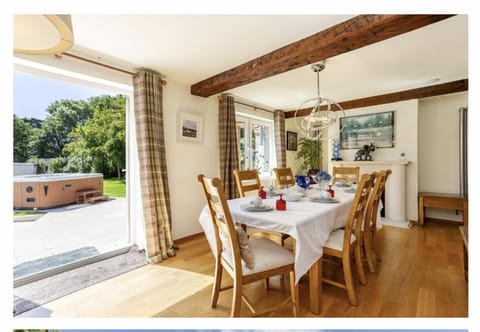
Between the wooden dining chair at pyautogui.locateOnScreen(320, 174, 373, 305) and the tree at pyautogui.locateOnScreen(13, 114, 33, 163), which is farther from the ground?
the tree at pyautogui.locateOnScreen(13, 114, 33, 163)

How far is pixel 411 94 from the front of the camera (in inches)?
141

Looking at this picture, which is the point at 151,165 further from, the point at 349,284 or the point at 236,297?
the point at 349,284

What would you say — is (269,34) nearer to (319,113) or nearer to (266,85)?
(319,113)

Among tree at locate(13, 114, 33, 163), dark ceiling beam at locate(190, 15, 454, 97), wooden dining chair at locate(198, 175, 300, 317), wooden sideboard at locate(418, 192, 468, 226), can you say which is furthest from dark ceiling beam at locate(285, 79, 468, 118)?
tree at locate(13, 114, 33, 163)

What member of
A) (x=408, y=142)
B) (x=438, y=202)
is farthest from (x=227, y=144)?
(x=438, y=202)

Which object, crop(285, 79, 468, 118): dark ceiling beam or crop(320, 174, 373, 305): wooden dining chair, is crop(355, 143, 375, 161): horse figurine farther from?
crop(320, 174, 373, 305): wooden dining chair

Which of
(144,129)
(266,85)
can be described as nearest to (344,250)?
(144,129)

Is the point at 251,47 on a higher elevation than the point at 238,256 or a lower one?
higher

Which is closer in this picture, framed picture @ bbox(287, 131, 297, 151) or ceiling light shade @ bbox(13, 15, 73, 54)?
ceiling light shade @ bbox(13, 15, 73, 54)

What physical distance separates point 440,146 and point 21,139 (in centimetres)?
559

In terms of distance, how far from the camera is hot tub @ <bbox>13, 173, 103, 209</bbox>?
6.91ft

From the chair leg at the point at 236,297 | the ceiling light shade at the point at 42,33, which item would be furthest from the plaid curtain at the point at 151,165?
the ceiling light shade at the point at 42,33

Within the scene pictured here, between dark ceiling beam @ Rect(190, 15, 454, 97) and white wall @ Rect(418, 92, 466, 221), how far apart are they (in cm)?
294

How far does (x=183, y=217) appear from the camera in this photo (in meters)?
3.08
